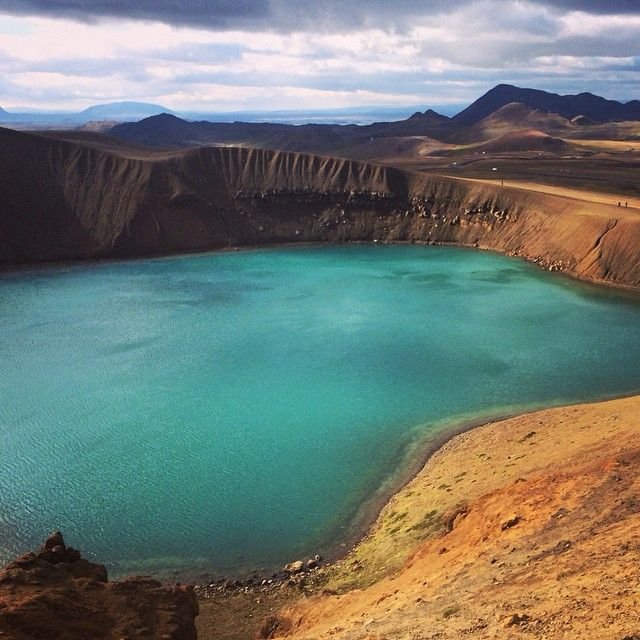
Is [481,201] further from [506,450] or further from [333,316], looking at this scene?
[506,450]

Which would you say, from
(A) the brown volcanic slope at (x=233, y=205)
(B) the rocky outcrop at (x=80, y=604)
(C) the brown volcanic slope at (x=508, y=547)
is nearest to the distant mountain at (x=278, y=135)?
(A) the brown volcanic slope at (x=233, y=205)

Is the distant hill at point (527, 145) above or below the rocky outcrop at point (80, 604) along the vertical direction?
above

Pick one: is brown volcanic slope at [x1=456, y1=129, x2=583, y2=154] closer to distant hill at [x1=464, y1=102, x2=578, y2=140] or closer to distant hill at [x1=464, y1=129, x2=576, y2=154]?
distant hill at [x1=464, y1=129, x2=576, y2=154]

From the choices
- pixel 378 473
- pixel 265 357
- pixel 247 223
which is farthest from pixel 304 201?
pixel 378 473

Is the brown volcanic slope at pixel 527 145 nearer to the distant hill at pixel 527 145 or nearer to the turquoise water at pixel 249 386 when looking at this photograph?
the distant hill at pixel 527 145

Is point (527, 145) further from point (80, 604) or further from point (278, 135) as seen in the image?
point (80, 604)

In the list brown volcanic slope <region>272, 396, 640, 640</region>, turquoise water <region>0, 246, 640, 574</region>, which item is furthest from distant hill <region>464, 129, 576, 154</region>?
brown volcanic slope <region>272, 396, 640, 640</region>
